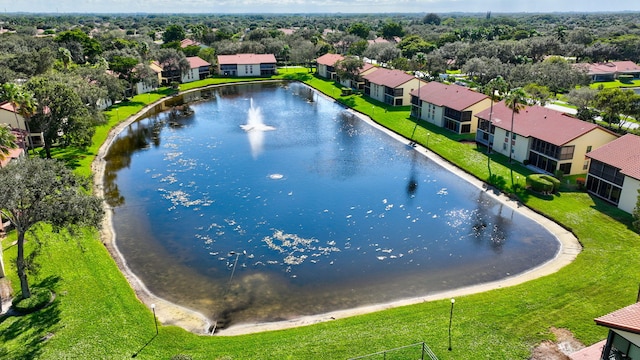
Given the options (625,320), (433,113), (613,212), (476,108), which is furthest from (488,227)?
(433,113)

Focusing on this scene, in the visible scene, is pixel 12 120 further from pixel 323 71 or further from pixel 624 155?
pixel 323 71

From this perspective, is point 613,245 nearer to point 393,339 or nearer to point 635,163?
point 635,163

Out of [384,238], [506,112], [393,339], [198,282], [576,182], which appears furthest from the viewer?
[506,112]

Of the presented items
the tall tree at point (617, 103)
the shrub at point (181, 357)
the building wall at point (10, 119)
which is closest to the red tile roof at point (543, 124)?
the tall tree at point (617, 103)

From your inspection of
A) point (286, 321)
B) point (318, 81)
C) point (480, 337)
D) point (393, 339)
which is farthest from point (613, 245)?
point (318, 81)

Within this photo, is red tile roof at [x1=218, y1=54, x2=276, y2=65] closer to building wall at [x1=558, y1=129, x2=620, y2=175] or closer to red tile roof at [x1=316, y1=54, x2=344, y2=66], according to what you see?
red tile roof at [x1=316, y1=54, x2=344, y2=66]

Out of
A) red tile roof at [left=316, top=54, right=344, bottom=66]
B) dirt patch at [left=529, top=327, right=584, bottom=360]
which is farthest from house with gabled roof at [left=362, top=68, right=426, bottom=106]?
dirt patch at [left=529, top=327, right=584, bottom=360]
